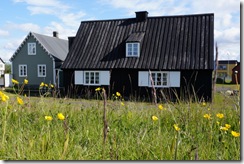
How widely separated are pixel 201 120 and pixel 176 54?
503 inches

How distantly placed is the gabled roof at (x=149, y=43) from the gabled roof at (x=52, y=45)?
792 cm

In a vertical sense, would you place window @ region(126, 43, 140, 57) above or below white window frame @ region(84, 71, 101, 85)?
above

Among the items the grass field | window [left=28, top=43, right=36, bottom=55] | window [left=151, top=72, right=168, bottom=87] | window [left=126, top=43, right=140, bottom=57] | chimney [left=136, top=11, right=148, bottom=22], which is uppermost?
chimney [left=136, top=11, right=148, bottom=22]

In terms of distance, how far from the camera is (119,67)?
1598cm

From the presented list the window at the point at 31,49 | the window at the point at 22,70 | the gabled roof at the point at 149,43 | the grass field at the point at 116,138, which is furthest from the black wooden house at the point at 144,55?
the grass field at the point at 116,138

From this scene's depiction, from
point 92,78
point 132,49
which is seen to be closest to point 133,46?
point 132,49

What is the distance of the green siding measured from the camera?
25797mm

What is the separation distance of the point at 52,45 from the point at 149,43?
13.9 metres

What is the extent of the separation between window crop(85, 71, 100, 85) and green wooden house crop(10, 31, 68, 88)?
352 inches

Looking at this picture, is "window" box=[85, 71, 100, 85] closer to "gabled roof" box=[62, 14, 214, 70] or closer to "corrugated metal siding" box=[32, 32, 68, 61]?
"gabled roof" box=[62, 14, 214, 70]

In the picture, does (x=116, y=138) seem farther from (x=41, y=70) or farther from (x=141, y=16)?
(x=41, y=70)

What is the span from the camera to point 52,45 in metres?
27.4

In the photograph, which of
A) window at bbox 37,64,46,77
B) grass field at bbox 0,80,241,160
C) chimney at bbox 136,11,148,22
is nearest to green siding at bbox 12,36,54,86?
window at bbox 37,64,46,77

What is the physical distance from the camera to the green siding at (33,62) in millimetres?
25797
